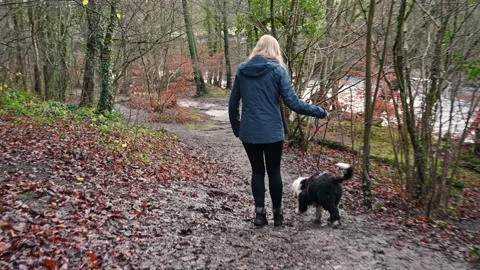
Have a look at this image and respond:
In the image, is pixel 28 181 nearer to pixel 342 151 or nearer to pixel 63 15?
pixel 342 151

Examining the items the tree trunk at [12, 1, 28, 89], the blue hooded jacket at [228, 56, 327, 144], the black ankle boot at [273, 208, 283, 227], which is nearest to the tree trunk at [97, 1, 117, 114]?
the tree trunk at [12, 1, 28, 89]

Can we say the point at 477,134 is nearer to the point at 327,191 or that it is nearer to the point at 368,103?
the point at 368,103

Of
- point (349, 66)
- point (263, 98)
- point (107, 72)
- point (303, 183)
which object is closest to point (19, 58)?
point (107, 72)

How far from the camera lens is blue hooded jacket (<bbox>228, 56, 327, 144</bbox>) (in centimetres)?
462

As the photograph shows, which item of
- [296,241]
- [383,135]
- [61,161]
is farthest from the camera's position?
[383,135]

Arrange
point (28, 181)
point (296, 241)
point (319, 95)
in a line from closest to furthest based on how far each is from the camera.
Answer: point (296, 241) → point (28, 181) → point (319, 95)

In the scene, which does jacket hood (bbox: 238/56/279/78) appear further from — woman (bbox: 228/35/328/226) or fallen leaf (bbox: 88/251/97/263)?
fallen leaf (bbox: 88/251/97/263)

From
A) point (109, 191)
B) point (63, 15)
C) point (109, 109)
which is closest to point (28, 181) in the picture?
point (109, 191)

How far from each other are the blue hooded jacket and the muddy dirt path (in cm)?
118

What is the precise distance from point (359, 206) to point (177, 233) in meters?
3.78

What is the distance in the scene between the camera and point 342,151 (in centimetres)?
1380

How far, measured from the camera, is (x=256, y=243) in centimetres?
459

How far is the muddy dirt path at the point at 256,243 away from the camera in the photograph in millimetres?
4094

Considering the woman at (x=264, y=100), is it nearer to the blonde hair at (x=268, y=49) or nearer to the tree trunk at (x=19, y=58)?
the blonde hair at (x=268, y=49)
